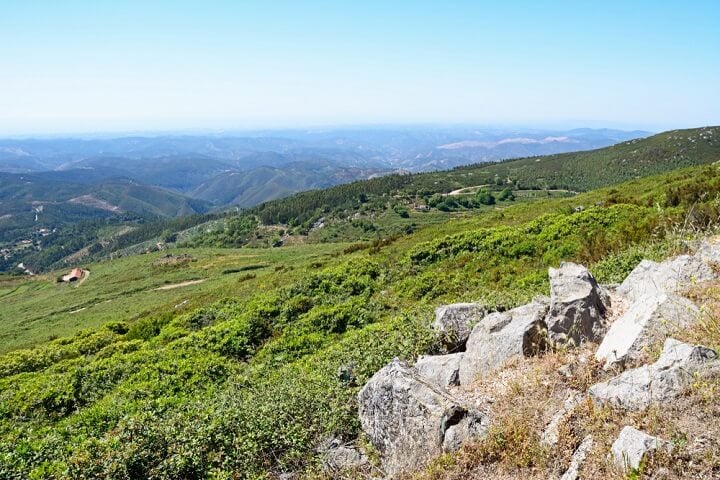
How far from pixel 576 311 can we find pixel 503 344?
1.61 meters

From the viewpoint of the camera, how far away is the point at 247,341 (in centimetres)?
1784

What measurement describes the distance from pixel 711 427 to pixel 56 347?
3085 centimetres

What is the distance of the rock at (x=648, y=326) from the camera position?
6086mm

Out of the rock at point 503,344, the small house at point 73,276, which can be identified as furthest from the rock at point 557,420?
the small house at point 73,276

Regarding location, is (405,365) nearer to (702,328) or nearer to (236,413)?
(236,413)

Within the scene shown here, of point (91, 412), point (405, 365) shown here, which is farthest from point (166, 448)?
point (91, 412)

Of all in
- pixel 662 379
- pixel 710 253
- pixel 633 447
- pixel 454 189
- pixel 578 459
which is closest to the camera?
pixel 633 447

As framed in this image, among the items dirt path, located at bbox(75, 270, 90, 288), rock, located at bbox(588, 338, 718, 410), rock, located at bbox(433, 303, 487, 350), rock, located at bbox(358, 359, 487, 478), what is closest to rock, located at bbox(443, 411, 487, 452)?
rock, located at bbox(358, 359, 487, 478)

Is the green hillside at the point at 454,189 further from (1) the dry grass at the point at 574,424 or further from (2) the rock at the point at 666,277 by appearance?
(1) the dry grass at the point at 574,424

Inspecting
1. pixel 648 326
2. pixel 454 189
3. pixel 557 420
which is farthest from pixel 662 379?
pixel 454 189

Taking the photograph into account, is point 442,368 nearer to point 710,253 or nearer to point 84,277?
point 710,253

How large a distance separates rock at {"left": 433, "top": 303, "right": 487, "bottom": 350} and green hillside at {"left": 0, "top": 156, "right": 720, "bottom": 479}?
538 millimetres

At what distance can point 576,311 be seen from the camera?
8.14 meters

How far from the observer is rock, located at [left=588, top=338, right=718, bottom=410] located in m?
4.84
